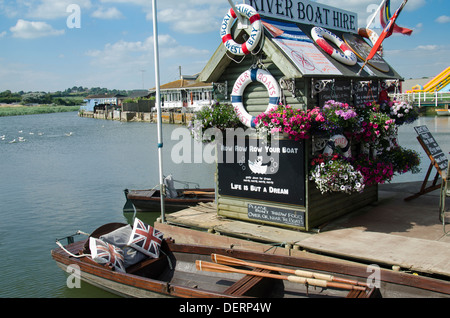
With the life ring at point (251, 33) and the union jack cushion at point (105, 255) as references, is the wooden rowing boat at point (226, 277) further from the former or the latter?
the life ring at point (251, 33)

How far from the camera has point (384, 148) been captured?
10.5m

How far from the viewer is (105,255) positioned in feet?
27.6

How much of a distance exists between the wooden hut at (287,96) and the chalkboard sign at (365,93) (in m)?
0.01

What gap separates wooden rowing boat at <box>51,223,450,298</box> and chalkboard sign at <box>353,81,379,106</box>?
482 cm

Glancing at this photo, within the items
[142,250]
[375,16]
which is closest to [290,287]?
[142,250]

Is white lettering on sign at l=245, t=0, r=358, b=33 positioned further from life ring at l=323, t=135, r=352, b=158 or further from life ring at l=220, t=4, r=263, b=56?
life ring at l=323, t=135, r=352, b=158

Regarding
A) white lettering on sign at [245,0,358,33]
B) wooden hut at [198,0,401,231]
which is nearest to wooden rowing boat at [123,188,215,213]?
wooden hut at [198,0,401,231]

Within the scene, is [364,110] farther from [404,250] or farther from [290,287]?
[290,287]

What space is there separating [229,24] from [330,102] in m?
2.85

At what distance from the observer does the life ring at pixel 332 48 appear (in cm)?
1012

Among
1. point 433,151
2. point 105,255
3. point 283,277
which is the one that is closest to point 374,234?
point 283,277

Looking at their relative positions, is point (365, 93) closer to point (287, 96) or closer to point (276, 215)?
point (287, 96)

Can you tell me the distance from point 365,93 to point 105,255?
739 cm

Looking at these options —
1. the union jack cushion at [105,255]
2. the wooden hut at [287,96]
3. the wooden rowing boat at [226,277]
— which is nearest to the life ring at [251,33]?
the wooden hut at [287,96]
